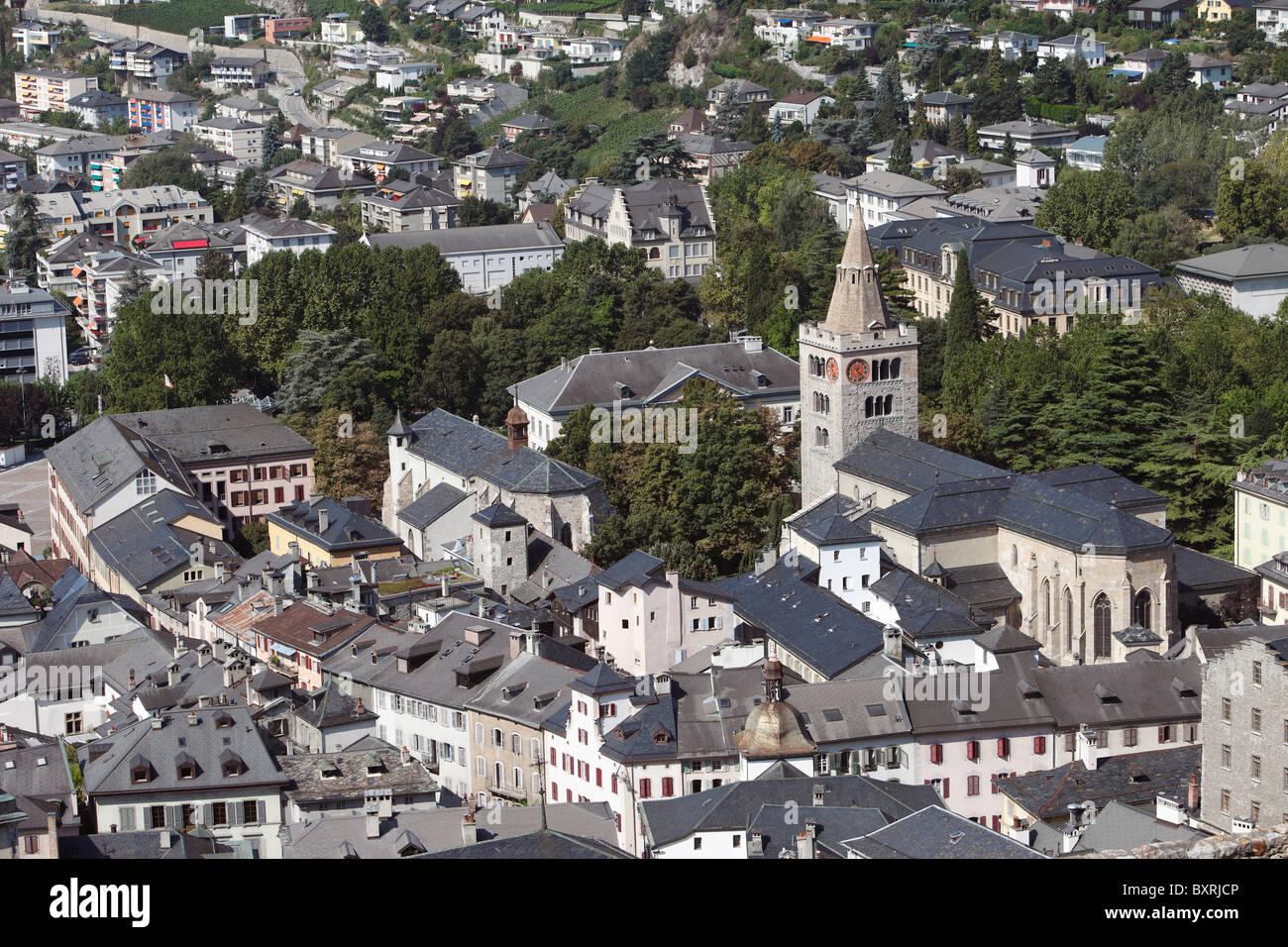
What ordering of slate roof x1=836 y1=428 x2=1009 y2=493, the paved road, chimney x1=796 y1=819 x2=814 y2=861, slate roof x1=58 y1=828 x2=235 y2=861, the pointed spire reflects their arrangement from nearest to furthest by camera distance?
chimney x1=796 y1=819 x2=814 y2=861
slate roof x1=58 y1=828 x2=235 y2=861
slate roof x1=836 y1=428 x2=1009 y2=493
the pointed spire
the paved road

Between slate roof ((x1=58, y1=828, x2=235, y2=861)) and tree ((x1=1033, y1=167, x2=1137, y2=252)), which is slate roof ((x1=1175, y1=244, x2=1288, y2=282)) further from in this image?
slate roof ((x1=58, y1=828, x2=235, y2=861))

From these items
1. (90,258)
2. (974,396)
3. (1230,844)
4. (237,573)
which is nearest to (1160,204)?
(974,396)

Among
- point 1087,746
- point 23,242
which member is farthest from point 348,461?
point 23,242

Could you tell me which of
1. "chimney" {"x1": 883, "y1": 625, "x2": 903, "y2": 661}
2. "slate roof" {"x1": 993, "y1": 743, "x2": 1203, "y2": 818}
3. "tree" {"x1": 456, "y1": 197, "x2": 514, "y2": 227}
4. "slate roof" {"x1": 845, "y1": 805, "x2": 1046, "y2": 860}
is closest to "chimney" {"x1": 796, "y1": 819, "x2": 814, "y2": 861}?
"slate roof" {"x1": 845, "y1": 805, "x2": 1046, "y2": 860}

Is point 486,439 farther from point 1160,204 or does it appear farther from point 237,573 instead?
point 1160,204

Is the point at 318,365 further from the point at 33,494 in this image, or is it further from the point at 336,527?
the point at 336,527

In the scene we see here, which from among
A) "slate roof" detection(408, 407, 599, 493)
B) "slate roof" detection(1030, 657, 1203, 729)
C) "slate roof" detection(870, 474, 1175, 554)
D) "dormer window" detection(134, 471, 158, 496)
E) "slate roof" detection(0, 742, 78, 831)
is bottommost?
"dormer window" detection(134, 471, 158, 496)
